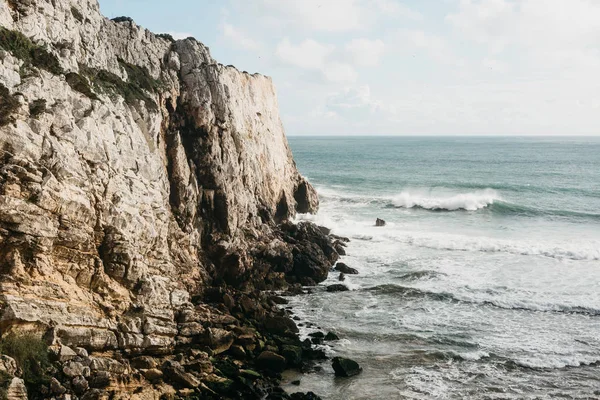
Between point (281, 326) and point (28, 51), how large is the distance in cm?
1580

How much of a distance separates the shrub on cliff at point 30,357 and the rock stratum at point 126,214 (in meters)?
0.30

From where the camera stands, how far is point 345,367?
21.0 m

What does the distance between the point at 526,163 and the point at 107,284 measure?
10874 centimetres

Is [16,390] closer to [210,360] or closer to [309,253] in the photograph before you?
[210,360]

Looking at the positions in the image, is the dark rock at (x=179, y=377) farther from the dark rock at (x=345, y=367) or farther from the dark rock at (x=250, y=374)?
the dark rock at (x=345, y=367)

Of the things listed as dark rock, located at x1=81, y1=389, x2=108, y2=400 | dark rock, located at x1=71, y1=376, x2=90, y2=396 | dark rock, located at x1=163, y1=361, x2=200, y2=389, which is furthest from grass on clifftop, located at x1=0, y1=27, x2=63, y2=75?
dark rock, located at x1=163, y1=361, x2=200, y2=389

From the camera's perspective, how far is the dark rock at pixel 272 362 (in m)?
21.4

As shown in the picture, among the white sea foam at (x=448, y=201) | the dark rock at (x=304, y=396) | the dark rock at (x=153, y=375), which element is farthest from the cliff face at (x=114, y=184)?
the white sea foam at (x=448, y=201)

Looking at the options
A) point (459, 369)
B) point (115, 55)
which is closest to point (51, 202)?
point (115, 55)

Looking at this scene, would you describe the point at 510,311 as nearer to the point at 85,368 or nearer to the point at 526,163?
the point at 85,368

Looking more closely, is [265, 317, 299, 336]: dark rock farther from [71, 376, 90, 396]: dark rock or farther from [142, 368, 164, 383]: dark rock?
[71, 376, 90, 396]: dark rock

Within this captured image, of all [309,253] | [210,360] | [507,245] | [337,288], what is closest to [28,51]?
[210,360]

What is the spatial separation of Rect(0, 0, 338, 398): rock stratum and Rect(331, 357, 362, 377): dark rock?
9.79 ft

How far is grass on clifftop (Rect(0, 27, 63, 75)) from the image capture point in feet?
62.4
